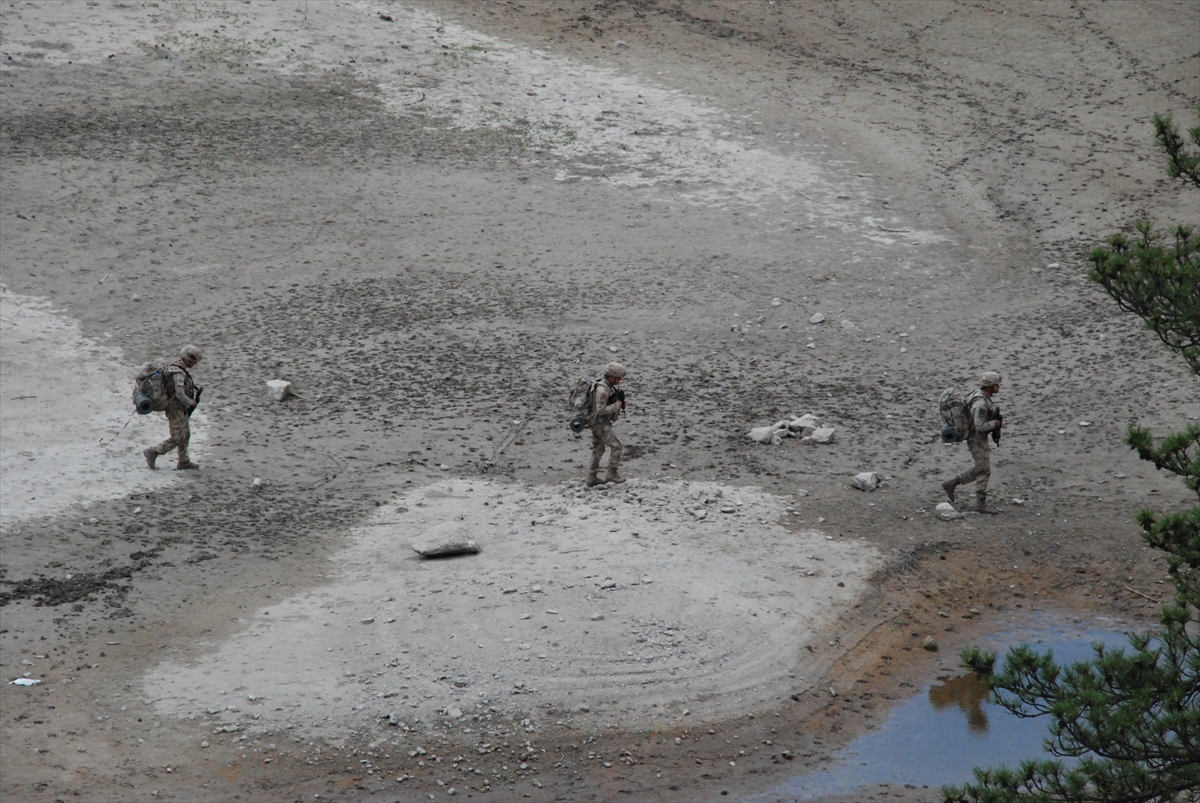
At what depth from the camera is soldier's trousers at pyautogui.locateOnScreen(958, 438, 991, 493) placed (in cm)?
1292

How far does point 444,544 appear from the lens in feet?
38.8

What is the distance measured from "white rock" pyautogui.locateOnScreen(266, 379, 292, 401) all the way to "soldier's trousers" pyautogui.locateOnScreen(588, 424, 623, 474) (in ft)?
14.8

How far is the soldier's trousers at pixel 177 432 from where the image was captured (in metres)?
13.6

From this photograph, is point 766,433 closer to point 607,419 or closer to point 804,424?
point 804,424

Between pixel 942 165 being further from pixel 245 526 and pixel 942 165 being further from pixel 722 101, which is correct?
pixel 245 526

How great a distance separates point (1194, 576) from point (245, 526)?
9269 millimetres

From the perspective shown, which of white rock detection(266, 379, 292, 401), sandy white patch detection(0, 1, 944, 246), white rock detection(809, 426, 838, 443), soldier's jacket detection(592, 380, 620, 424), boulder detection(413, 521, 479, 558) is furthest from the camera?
sandy white patch detection(0, 1, 944, 246)

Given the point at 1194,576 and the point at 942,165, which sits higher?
the point at 942,165

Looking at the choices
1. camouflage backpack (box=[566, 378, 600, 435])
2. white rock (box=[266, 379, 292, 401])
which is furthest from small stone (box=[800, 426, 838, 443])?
Result: white rock (box=[266, 379, 292, 401])

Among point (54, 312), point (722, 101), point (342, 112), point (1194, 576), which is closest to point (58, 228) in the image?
point (54, 312)

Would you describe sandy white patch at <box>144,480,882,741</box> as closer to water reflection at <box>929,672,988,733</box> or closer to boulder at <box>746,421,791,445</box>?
water reflection at <box>929,672,988,733</box>

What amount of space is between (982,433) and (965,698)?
345cm

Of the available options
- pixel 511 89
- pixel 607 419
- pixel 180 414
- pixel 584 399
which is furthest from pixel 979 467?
pixel 511 89

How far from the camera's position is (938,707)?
33.7ft
